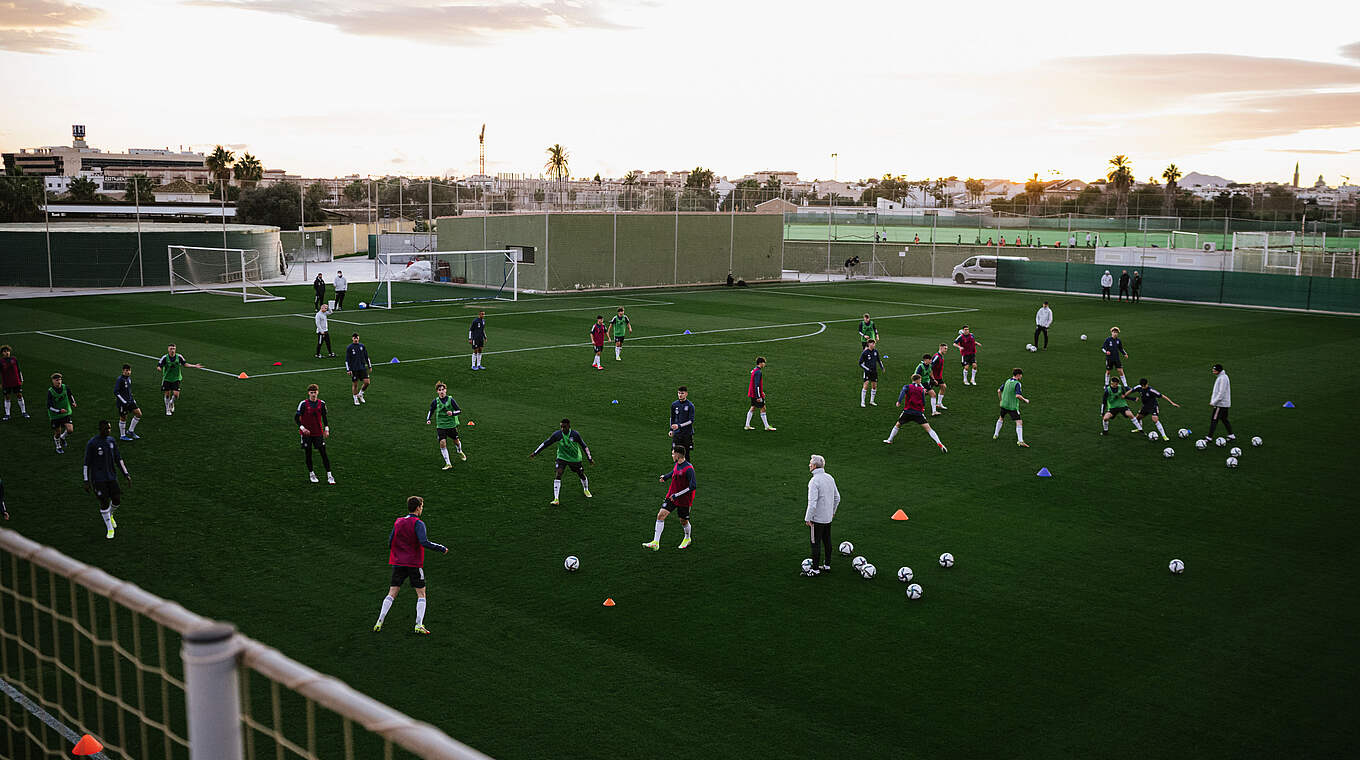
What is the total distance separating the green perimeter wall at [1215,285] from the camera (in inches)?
2062

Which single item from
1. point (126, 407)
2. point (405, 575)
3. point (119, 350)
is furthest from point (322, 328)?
point (405, 575)

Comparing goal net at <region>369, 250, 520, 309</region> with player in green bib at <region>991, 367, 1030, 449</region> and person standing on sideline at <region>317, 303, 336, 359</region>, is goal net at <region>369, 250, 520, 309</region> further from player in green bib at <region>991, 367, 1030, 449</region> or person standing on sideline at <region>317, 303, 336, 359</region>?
player in green bib at <region>991, 367, 1030, 449</region>

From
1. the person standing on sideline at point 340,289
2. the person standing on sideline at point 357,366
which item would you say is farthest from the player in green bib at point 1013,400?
→ the person standing on sideline at point 340,289

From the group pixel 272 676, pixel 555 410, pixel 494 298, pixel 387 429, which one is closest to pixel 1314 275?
pixel 494 298

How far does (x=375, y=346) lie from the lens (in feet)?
116

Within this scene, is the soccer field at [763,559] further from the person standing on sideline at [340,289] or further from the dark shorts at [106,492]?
the person standing on sideline at [340,289]

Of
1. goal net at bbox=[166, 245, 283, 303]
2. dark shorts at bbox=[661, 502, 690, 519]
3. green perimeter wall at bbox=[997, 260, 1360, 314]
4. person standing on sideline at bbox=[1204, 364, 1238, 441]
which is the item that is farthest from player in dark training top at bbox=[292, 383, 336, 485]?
green perimeter wall at bbox=[997, 260, 1360, 314]

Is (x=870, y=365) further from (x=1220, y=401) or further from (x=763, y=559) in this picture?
(x=763, y=559)

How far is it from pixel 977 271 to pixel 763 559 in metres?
57.8

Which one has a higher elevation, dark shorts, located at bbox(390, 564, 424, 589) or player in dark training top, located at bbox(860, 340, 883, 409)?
player in dark training top, located at bbox(860, 340, 883, 409)

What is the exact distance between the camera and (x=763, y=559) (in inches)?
571

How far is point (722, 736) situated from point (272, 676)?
7420mm

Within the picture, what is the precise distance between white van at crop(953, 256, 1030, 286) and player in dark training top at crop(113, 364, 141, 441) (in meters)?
56.3

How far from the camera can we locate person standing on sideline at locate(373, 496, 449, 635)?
11866mm
